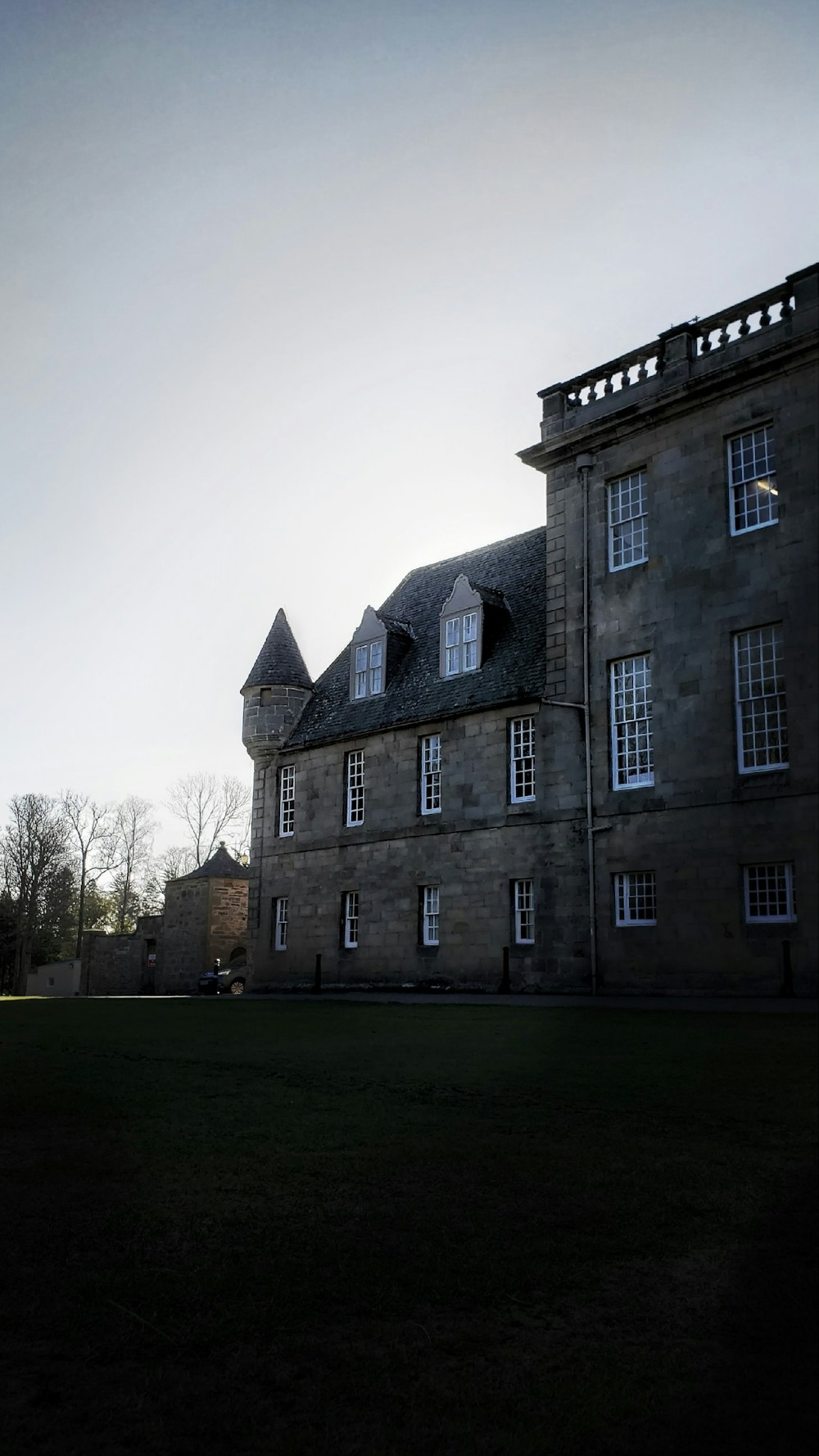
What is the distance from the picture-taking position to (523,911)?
2520 centimetres

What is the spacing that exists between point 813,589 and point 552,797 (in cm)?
733

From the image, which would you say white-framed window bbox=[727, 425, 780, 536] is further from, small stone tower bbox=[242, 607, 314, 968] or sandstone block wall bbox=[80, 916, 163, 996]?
sandstone block wall bbox=[80, 916, 163, 996]

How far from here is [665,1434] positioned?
345 cm

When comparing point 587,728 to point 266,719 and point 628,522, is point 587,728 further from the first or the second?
point 266,719

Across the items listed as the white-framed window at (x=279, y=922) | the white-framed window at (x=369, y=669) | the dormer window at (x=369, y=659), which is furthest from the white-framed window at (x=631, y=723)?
the white-framed window at (x=279, y=922)

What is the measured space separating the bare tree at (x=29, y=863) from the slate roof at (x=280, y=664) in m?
31.9

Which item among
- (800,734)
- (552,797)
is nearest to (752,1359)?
(800,734)

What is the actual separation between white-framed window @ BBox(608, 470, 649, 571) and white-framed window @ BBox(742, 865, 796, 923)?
7042 mm

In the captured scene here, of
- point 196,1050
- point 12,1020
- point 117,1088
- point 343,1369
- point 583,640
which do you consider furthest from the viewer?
point 583,640

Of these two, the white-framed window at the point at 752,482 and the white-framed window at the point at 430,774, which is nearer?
the white-framed window at the point at 752,482

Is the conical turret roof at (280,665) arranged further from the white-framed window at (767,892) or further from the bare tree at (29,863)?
the bare tree at (29,863)

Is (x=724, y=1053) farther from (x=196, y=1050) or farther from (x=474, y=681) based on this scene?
(x=474, y=681)

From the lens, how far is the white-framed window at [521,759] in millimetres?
25688

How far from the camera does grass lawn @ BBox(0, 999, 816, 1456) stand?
353 cm
